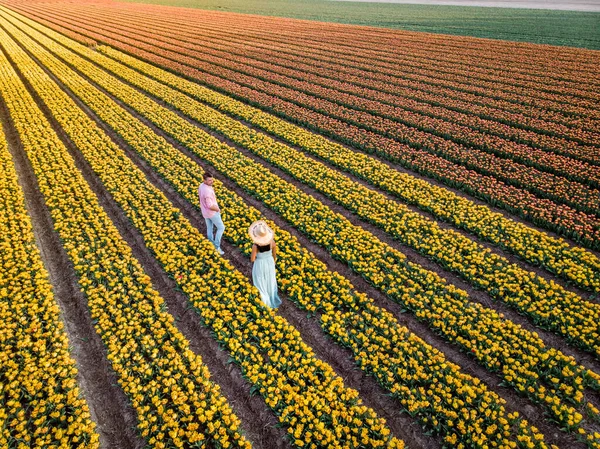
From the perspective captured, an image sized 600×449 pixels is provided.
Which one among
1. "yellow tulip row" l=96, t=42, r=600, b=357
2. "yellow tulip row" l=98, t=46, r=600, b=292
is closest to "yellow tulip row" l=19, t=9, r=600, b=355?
"yellow tulip row" l=96, t=42, r=600, b=357

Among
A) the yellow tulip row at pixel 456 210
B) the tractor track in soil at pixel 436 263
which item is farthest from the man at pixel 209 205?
the yellow tulip row at pixel 456 210

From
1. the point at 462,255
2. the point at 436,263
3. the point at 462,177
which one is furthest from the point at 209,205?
the point at 462,177

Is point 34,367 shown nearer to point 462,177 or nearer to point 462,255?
point 462,255

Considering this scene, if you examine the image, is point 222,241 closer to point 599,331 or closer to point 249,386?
point 249,386

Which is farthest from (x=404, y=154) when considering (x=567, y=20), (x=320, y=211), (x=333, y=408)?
(x=567, y=20)

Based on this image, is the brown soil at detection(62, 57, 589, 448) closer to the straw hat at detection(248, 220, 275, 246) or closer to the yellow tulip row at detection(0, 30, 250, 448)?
the straw hat at detection(248, 220, 275, 246)

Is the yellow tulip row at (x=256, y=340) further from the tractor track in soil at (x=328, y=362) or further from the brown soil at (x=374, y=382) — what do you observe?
the brown soil at (x=374, y=382)
